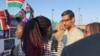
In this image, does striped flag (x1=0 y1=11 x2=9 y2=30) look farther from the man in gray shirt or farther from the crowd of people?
the man in gray shirt

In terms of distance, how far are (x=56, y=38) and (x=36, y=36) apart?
5.07 feet

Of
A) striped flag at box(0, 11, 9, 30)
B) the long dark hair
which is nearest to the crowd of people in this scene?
the long dark hair

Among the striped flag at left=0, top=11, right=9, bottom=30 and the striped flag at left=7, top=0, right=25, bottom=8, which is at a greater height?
the striped flag at left=7, top=0, right=25, bottom=8

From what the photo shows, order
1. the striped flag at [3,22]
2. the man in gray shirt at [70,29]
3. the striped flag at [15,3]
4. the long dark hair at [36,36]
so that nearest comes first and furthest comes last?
the long dark hair at [36,36] < the man in gray shirt at [70,29] < the striped flag at [3,22] < the striped flag at [15,3]

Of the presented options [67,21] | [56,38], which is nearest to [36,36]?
[67,21]

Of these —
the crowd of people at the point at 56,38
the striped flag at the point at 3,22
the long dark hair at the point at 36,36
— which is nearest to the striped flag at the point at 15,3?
the striped flag at the point at 3,22

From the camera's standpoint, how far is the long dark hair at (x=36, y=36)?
6.56 feet

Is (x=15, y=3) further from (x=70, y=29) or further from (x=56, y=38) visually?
(x=70, y=29)

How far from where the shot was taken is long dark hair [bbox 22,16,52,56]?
200 cm

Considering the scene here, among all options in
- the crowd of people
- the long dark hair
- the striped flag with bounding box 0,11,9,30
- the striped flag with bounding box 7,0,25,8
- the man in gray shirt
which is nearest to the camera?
the crowd of people

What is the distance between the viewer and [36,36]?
200 cm

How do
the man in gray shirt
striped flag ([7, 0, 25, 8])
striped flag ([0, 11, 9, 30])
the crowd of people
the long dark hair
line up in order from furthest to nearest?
striped flag ([7, 0, 25, 8]) < striped flag ([0, 11, 9, 30]) < the man in gray shirt < the long dark hair < the crowd of people

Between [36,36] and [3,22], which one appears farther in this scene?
[3,22]

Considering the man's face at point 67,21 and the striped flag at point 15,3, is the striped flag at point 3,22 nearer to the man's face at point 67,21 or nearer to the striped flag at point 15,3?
the striped flag at point 15,3
